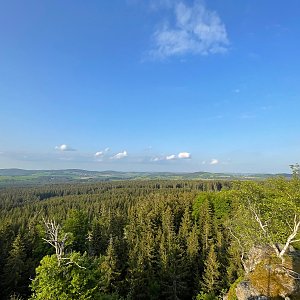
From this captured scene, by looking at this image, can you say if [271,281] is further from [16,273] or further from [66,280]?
[16,273]

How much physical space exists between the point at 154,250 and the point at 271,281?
36236 millimetres

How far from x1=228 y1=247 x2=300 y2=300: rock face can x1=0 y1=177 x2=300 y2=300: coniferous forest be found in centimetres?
116

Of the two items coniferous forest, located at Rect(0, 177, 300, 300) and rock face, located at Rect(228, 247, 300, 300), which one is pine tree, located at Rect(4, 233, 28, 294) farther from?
rock face, located at Rect(228, 247, 300, 300)

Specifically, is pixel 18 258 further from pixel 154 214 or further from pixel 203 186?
pixel 203 186

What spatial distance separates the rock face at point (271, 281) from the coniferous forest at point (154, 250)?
116cm

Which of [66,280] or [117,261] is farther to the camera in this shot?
[117,261]

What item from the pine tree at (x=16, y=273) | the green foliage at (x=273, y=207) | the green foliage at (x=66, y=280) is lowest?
the pine tree at (x=16, y=273)

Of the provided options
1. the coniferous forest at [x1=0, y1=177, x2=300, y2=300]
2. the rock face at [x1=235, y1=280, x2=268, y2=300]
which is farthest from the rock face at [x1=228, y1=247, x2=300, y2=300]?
the coniferous forest at [x1=0, y1=177, x2=300, y2=300]

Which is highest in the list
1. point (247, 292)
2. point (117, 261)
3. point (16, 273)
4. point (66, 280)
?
point (66, 280)

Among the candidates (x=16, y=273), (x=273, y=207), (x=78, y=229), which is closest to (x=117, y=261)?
(x=16, y=273)

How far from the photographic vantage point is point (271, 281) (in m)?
20.5

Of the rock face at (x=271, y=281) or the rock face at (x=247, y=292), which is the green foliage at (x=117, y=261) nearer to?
the rock face at (x=247, y=292)

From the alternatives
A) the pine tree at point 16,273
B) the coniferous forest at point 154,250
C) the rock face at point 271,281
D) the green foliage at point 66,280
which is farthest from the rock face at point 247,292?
the pine tree at point 16,273

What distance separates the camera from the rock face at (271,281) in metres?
19.3
